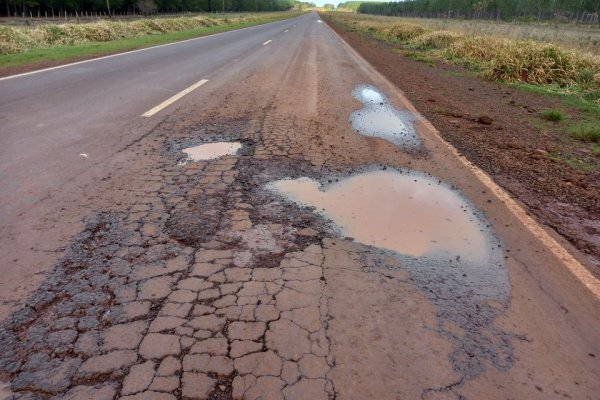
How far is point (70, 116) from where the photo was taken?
6.27m

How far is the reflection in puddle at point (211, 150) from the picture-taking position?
4945 mm

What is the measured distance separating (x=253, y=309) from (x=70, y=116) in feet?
17.6

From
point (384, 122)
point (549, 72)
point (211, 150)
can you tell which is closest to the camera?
point (211, 150)

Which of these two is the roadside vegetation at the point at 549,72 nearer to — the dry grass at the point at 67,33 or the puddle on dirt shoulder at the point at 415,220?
the puddle on dirt shoulder at the point at 415,220

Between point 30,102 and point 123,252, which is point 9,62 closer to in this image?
point 30,102

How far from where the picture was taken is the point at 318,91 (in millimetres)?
9164

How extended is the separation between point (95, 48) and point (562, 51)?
641 inches

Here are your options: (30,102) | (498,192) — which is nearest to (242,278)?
(498,192)

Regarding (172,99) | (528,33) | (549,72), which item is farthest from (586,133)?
(528,33)

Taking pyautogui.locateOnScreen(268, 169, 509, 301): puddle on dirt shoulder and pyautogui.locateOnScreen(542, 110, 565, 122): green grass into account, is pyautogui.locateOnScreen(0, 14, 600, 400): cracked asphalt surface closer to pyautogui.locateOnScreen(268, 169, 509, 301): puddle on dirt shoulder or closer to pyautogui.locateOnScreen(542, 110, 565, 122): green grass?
pyautogui.locateOnScreen(268, 169, 509, 301): puddle on dirt shoulder

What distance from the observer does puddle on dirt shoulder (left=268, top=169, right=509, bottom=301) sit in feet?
10.2

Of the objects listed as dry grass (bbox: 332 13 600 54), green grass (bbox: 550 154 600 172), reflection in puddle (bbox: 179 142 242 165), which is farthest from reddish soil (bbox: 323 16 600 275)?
dry grass (bbox: 332 13 600 54)

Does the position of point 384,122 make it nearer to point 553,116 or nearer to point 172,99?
point 553,116

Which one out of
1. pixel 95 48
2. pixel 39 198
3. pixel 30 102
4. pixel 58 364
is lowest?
pixel 58 364
